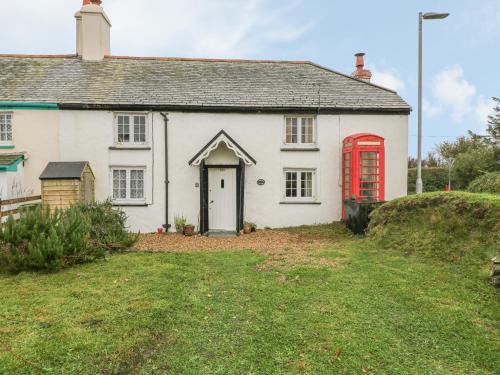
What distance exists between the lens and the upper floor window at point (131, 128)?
1509cm

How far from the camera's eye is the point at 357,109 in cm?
1538

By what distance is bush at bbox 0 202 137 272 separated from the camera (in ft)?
26.2

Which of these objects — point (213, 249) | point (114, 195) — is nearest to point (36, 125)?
point (114, 195)

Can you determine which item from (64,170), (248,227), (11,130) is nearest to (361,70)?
(248,227)

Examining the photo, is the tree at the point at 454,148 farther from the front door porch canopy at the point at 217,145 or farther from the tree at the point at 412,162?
the front door porch canopy at the point at 217,145

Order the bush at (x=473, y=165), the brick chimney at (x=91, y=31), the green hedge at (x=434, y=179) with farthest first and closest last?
1. the green hedge at (x=434, y=179)
2. the bush at (x=473, y=165)
3. the brick chimney at (x=91, y=31)

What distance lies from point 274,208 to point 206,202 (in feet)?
9.38

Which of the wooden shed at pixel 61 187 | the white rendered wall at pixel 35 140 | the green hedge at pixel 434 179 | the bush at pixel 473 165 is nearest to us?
the wooden shed at pixel 61 187

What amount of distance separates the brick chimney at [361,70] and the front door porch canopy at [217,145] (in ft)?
29.5

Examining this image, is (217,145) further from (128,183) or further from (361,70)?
(361,70)

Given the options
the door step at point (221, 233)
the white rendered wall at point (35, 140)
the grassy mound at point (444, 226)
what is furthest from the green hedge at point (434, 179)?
the white rendered wall at point (35, 140)

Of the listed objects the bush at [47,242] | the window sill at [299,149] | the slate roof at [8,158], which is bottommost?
the bush at [47,242]

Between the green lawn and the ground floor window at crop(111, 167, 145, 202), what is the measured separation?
689cm

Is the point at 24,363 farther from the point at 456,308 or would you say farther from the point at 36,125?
the point at 36,125
